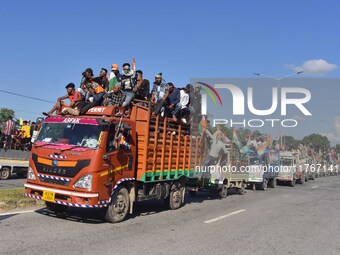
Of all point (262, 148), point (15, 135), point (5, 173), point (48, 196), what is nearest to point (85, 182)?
point (48, 196)

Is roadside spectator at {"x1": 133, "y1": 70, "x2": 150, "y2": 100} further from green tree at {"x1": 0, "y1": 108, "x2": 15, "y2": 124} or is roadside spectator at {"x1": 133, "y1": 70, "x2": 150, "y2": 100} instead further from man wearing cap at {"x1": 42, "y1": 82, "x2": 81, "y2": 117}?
green tree at {"x1": 0, "y1": 108, "x2": 15, "y2": 124}

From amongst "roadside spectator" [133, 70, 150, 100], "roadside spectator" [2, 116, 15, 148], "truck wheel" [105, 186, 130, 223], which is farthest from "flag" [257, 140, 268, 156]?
"truck wheel" [105, 186, 130, 223]

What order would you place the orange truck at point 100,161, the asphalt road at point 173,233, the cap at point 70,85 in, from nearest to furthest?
the asphalt road at point 173,233 → the orange truck at point 100,161 → the cap at point 70,85

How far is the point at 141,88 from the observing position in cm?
1031

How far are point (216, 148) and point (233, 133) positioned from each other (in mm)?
3630

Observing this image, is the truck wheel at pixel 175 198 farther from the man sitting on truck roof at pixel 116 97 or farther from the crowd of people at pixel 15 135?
the crowd of people at pixel 15 135

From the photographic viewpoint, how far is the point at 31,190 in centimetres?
820

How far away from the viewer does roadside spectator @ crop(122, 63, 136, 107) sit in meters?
9.15

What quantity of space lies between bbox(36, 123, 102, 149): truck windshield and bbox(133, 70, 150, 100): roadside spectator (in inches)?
88.8

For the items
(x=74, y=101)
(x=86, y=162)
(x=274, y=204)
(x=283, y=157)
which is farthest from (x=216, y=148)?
(x=283, y=157)

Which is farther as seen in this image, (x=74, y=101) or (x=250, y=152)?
(x=250, y=152)

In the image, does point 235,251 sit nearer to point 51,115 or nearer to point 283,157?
point 51,115

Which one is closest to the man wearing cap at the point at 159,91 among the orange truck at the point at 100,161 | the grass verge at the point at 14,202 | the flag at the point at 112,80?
the orange truck at the point at 100,161

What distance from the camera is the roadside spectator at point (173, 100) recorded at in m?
11.0
